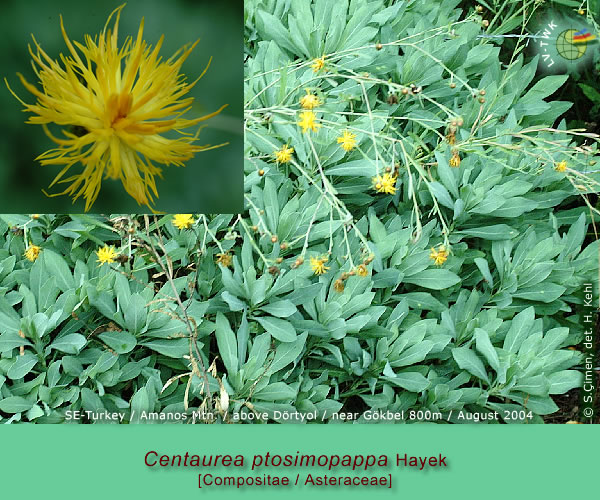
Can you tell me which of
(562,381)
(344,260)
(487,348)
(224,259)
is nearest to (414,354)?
(487,348)

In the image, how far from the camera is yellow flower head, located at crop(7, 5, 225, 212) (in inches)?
63.6

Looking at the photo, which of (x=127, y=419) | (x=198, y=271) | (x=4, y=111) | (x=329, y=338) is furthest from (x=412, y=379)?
(x=4, y=111)

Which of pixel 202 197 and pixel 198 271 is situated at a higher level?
pixel 202 197

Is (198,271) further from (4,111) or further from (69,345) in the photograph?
(4,111)

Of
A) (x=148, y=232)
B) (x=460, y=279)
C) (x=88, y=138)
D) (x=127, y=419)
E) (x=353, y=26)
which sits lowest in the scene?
(x=127, y=419)

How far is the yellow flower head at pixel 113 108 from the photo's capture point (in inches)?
63.6

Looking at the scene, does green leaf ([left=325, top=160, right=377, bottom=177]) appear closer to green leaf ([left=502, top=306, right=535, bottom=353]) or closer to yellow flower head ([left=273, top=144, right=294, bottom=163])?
yellow flower head ([left=273, top=144, right=294, bottom=163])

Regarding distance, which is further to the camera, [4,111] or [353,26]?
[353,26]

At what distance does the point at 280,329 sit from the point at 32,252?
0.66 m

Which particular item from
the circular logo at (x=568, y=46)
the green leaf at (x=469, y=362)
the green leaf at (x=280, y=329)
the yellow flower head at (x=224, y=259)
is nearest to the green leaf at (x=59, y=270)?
the yellow flower head at (x=224, y=259)

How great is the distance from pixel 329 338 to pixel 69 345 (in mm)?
638

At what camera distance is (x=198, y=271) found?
1.75m

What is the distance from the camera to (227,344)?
1.71 meters

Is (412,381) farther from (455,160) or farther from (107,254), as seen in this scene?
(107,254)
